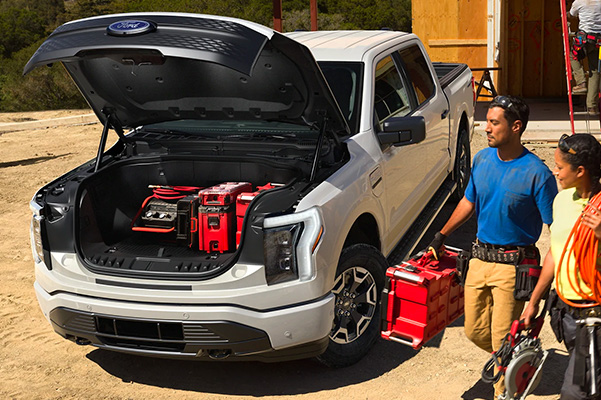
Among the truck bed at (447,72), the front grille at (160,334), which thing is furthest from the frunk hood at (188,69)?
the truck bed at (447,72)

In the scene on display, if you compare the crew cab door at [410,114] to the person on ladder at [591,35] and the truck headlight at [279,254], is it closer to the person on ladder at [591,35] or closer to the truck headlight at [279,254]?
the truck headlight at [279,254]

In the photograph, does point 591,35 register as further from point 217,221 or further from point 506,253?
point 217,221

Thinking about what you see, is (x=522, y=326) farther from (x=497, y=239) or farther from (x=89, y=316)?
(x=89, y=316)

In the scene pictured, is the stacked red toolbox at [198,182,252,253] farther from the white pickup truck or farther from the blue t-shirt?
the blue t-shirt

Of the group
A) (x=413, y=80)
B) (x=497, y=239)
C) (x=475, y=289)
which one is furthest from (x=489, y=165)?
(x=413, y=80)

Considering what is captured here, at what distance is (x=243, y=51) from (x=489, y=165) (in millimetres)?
1487

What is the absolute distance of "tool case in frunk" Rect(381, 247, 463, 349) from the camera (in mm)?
4586

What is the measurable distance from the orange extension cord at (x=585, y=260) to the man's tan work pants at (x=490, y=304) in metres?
0.67

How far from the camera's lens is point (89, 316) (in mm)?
4711

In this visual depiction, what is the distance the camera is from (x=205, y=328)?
4477 millimetres

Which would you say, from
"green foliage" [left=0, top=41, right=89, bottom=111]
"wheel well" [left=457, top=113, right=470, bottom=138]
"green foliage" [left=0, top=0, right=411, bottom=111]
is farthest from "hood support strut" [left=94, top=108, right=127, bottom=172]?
"green foliage" [left=0, top=41, right=89, bottom=111]

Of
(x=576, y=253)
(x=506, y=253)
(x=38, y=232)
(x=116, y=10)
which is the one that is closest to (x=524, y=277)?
(x=506, y=253)

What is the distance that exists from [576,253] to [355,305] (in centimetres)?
180

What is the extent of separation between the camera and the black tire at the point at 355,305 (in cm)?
491
